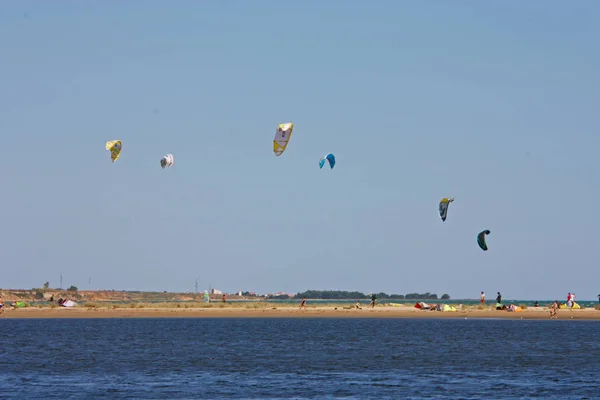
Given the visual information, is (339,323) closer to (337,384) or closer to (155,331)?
(155,331)

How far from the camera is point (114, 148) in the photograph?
2181 inches

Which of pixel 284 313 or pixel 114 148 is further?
pixel 284 313

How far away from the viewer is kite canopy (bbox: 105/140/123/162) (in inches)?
2125

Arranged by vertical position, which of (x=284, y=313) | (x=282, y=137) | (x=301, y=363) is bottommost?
(x=301, y=363)

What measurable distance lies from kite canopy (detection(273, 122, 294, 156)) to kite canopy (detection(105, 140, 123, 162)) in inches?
407

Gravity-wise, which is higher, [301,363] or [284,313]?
[284,313]

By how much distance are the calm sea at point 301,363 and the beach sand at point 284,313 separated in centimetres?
1298

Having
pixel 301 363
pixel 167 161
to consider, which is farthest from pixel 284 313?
pixel 301 363

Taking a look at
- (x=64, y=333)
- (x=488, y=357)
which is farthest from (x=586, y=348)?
(x=64, y=333)

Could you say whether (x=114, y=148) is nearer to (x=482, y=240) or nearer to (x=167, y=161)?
(x=167, y=161)

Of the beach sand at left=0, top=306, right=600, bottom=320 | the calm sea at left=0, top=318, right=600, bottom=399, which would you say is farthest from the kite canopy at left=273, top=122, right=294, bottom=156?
the beach sand at left=0, top=306, right=600, bottom=320

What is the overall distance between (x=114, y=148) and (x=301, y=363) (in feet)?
89.0

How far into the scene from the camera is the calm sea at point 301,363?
25.0 meters

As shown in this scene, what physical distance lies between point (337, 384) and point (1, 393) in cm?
896
